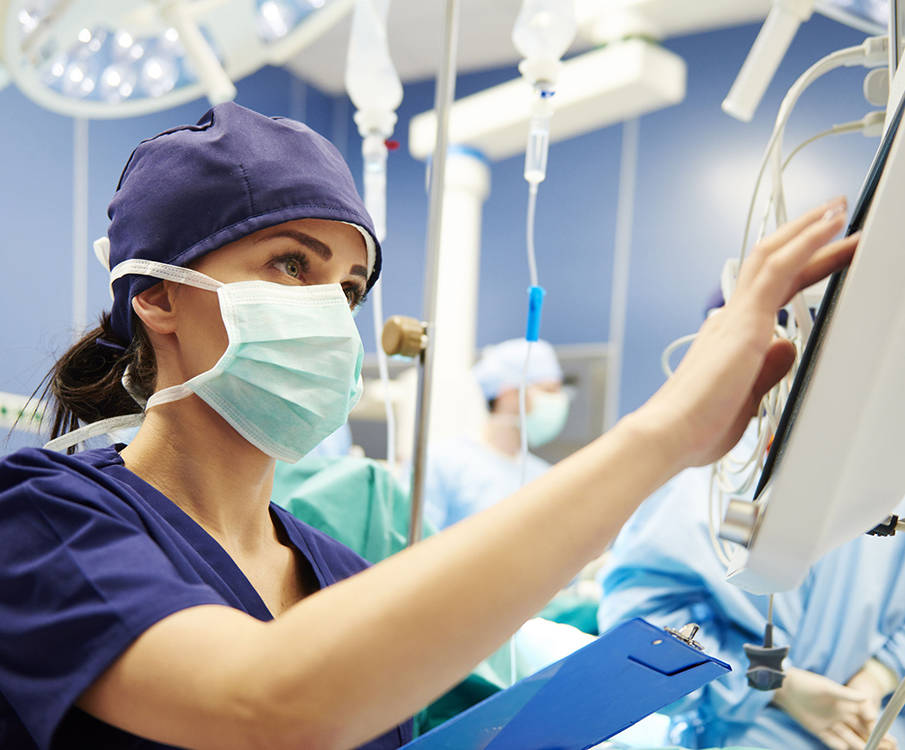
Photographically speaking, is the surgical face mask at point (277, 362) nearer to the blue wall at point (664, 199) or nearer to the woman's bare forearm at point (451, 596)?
the woman's bare forearm at point (451, 596)

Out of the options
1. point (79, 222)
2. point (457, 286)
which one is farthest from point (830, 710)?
point (79, 222)

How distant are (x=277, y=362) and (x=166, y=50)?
0.98 m

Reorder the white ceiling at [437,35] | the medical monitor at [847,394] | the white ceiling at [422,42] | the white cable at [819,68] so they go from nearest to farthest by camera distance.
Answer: the medical monitor at [847,394], the white cable at [819,68], the white ceiling at [437,35], the white ceiling at [422,42]

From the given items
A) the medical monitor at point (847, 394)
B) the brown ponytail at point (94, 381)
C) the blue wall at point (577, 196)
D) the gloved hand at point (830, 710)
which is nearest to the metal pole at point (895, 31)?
the medical monitor at point (847, 394)

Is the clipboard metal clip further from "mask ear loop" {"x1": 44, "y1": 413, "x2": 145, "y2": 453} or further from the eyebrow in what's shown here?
"mask ear loop" {"x1": 44, "y1": 413, "x2": 145, "y2": 453}

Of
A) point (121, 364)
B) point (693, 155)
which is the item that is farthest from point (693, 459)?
point (693, 155)

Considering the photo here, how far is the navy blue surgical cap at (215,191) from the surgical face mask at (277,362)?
3 centimetres

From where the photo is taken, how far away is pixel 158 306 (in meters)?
0.96

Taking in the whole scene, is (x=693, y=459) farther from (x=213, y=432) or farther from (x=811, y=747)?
(x=811, y=747)

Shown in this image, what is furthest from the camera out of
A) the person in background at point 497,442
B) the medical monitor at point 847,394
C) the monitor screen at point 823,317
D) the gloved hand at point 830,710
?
the person in background at point 497,442

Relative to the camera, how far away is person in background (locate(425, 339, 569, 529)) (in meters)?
3.01

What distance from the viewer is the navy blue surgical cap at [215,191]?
35.8 inches

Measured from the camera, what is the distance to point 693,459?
1.89 ft

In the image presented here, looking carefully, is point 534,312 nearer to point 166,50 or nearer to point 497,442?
point 166,50
